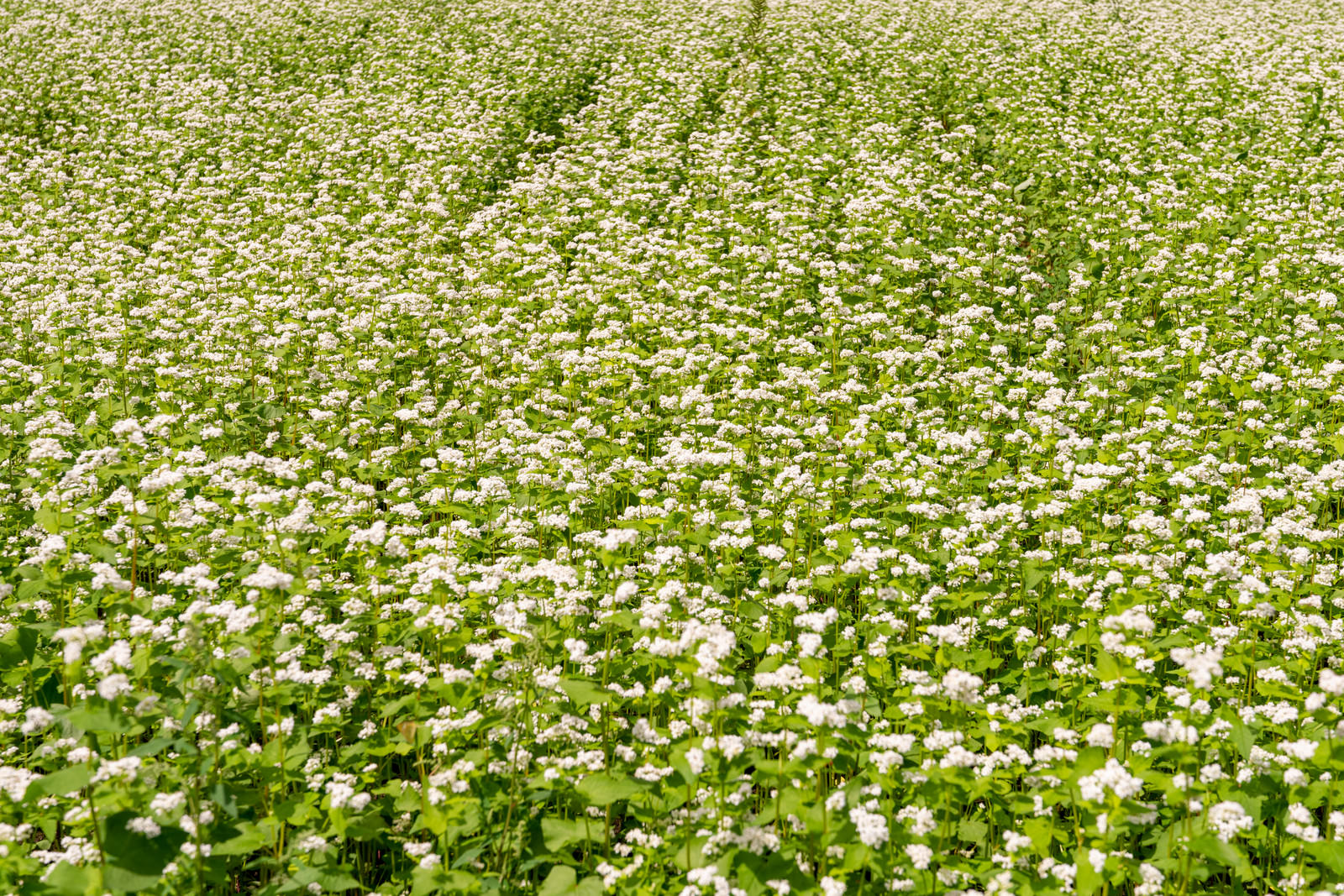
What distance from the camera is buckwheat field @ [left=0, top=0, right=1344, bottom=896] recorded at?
474 cm

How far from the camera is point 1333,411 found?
9219 millimetres

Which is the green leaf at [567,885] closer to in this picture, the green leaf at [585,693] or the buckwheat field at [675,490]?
the buckwheat field at [675,490]

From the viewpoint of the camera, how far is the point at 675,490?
806 cm

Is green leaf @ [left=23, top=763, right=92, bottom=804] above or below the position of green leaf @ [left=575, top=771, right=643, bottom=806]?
above

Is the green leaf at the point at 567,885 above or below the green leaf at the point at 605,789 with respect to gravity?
below

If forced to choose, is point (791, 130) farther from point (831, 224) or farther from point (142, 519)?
point (142, 519)

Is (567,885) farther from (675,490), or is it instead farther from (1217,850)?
(675,490)

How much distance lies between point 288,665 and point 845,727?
3.23 metres

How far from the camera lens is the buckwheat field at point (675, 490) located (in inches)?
187

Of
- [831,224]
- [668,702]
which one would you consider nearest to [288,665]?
[668,702]

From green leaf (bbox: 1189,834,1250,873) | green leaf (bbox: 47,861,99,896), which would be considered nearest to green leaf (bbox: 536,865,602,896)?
green leaf (bbox: 47,861,99,896)

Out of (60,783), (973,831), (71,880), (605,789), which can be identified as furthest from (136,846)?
(973,831)

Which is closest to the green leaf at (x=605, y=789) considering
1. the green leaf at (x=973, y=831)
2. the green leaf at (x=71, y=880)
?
the green leaf at (x=973, y=831)

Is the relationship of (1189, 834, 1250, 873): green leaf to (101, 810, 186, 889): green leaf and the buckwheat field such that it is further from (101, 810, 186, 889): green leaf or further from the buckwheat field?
(101, 810, 186, 889): green leaf
